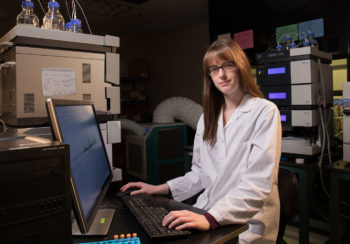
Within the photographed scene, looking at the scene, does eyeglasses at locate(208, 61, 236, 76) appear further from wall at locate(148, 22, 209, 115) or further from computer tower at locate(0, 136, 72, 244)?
wall at locate(148, 22, 209, 115)

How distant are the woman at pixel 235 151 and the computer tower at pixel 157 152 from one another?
1.88 meters

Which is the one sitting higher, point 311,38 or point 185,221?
point 311,38

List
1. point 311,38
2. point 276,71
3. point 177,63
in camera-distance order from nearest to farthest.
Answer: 1. point 276,71
2. point 311,38
3. point 177,63

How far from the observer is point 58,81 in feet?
3.49

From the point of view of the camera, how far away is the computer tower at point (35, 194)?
0.45 meters

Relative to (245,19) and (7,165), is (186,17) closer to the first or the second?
(245,19)

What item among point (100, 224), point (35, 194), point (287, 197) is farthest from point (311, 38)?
point (35, 194)

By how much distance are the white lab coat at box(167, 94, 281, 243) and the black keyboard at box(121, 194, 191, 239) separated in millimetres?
173

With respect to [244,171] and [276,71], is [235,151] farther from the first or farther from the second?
[276,71]

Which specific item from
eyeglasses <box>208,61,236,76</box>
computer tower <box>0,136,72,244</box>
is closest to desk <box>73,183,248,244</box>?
computer tower <box>0,136,72,244</box>

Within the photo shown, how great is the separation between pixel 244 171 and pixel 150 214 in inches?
15.9

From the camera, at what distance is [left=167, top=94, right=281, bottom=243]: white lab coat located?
958mm

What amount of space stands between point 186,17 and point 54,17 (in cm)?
332

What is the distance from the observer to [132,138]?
11.2 ft
